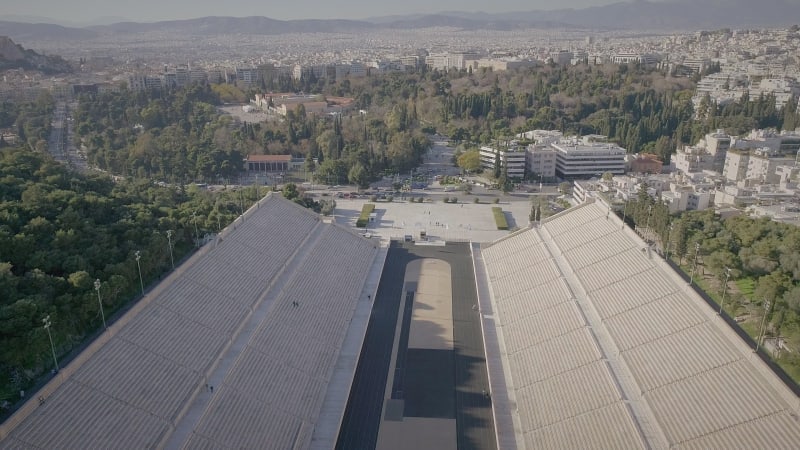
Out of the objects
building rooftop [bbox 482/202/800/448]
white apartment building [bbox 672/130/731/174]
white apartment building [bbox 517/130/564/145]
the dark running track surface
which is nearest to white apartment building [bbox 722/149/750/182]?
white apartment building [bbox 672/130/731/174]

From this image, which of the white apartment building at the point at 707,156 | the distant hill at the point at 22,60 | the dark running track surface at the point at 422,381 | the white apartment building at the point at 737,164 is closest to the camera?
the dark running track surface at the point at 422,381

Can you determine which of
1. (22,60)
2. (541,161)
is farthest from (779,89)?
(22,60)

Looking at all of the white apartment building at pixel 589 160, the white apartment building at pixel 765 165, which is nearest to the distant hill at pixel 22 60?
the white apartment building at pixel 589 160

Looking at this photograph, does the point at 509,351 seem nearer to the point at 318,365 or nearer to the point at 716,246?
the point at 318,365

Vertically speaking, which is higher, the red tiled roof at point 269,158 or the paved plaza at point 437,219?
the red tiled roof at point 269,158

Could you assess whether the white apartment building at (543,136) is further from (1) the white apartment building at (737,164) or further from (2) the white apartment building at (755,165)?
(2) the white apartment building at (755,165)
